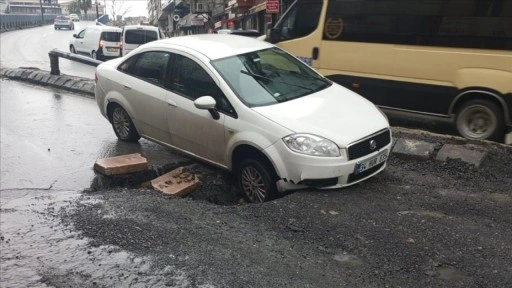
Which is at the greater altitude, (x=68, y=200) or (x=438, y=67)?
(x=438, y=67)

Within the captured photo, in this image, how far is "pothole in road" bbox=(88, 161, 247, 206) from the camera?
564 centimetres

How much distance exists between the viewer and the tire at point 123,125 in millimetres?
7137

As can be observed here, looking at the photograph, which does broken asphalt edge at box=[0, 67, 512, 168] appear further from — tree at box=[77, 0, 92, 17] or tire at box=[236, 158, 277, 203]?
tree at box=[77, 0, 92, 17]

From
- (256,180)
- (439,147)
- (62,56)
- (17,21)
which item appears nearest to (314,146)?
(256,180)

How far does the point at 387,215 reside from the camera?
4.42 meters

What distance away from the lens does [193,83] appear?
19.0ft

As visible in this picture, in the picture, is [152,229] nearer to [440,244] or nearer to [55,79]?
[440,244]

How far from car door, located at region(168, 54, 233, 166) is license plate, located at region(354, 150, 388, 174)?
4.94 feet

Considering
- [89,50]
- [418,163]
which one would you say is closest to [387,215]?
[418,163]

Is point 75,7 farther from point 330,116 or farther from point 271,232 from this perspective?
point 271,232

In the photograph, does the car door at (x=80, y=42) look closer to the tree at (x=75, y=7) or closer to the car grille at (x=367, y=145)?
the car grille at (x=367, y=145)

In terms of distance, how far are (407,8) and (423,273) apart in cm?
508

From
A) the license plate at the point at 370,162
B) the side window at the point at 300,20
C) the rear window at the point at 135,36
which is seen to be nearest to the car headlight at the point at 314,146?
the license plate at the point at 370,162

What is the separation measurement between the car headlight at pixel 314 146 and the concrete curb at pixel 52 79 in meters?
8.36
